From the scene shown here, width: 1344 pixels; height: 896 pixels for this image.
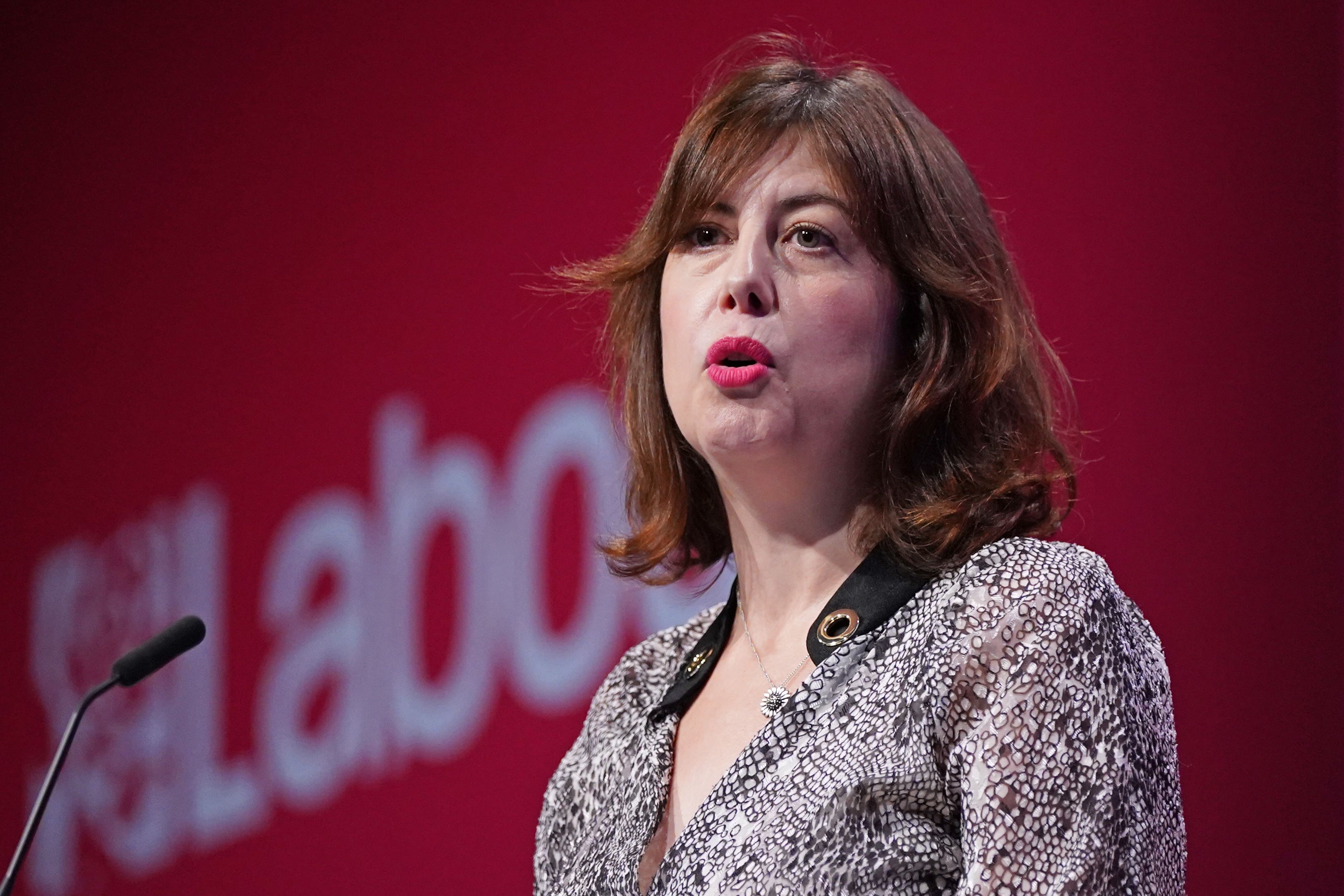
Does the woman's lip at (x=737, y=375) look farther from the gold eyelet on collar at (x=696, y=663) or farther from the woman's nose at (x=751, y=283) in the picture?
the gold eyelet on collar at (x=696, y=663)

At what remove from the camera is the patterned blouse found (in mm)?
1111

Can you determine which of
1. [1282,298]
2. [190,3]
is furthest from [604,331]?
[190,3]

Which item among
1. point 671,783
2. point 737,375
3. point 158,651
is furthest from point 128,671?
point 737,375

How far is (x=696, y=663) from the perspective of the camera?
1.57 metres

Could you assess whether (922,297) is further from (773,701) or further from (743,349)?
(773,701)

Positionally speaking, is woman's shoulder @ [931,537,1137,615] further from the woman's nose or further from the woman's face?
the woman's nose

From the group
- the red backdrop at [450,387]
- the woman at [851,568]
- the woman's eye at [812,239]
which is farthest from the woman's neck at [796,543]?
the red backdrop at [450,387]

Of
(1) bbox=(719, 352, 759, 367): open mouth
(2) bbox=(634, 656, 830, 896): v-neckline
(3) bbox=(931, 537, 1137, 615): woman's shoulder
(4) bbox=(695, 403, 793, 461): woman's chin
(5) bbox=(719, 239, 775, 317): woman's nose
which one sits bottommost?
(2) bbox=(634, 656, 830, 896): v-neckline

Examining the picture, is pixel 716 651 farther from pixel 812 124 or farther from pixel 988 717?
pixel 812 124

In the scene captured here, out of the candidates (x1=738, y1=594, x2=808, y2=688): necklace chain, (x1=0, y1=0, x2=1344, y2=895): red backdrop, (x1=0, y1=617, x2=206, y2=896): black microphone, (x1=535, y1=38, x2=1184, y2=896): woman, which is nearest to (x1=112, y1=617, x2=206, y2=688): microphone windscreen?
(x1=0, y1=617, x2=206, y2=896): black microphone

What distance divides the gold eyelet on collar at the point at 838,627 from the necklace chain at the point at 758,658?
0.06m

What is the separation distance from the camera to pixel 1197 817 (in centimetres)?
197

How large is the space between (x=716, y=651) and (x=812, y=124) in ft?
1.89

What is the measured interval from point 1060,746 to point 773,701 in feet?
1.05
